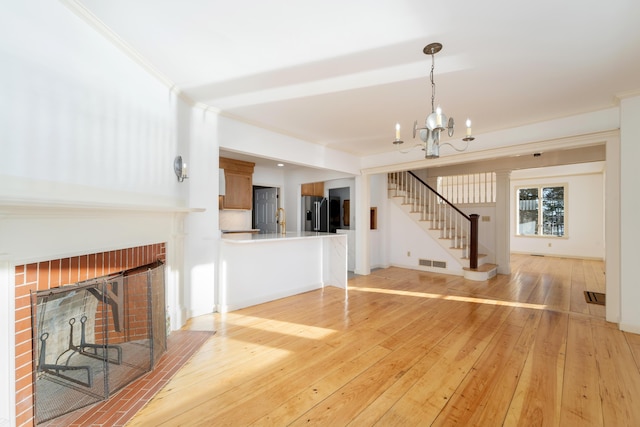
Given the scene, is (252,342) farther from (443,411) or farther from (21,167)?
(21,167)

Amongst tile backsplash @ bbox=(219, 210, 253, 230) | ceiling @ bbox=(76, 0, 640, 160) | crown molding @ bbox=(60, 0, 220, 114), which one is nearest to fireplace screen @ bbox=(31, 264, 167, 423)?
crown molding @ bbox=(60, 0, 220, 114)

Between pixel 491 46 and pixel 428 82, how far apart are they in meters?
0.62

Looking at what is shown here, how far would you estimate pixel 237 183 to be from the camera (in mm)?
5867

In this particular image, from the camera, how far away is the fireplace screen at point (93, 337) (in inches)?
64.9

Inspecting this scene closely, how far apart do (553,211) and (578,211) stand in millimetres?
601

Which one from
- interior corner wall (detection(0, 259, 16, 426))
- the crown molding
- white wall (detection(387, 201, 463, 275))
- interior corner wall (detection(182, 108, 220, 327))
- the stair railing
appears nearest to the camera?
interior corner wall (detection(0, 259, 16, 426))

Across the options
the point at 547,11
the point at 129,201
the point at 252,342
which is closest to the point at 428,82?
the point at 547,11

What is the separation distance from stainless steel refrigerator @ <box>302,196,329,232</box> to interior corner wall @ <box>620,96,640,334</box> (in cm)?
511

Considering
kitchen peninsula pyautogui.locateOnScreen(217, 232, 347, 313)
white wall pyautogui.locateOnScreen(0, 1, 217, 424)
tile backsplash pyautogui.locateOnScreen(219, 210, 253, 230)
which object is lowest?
kitchen peninsula pyautogui.locateOnScreen(217, 232, 347, 313)

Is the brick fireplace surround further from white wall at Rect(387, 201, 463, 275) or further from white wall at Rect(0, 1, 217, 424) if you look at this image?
white wall at Rect(387, 201, 463, 275)

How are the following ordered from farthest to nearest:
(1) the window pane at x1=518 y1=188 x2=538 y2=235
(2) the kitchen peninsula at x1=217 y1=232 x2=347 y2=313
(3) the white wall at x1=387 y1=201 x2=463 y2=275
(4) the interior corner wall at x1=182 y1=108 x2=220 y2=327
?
(1) the window pane at x1=518 y1=188 x2=538 y2=235, (3) the white wall at x1=387 y1=201 x2=463 y2=275, (2) the kitchen peninsula at x1=217 y1=232 x2=347 y2=313, (4) the interior corner wall at x1=182 y1=108 x2=220 y2=327

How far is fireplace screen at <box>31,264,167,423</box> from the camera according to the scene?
165 cm

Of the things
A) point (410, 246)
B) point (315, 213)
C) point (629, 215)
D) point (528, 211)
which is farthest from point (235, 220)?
point (528, 211)

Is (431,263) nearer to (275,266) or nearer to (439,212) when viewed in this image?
(439,212)
